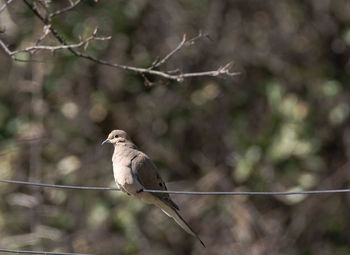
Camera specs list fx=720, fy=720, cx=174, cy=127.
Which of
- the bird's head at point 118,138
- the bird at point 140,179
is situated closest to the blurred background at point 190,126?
the bird's head at point 118,138

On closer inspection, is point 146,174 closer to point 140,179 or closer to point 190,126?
point 140,179

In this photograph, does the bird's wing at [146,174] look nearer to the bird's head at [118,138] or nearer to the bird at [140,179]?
the bird at [140,179]

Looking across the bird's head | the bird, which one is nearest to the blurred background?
the bird's head

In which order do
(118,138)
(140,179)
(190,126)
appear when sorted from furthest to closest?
1. (190,126)
2. (118,138)
3. (140,179)

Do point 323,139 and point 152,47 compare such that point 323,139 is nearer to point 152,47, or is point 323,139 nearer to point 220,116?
point 220,116

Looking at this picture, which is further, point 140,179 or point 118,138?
point 118,138

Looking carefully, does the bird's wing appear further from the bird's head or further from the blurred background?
the blurred background

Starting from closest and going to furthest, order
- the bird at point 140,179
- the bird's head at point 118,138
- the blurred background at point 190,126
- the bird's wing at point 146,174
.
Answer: the bird at point 140,179 < the bird's wing at point 146,174 < the bird's head at point 118,138 < the blurred background at point 190,126

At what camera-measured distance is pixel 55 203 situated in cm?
1097

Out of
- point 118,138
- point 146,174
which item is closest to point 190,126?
point 118,138

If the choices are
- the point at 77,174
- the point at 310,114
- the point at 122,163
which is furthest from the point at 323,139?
the point at 122,163

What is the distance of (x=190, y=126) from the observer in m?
11.9

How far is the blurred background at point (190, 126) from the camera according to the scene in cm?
1029

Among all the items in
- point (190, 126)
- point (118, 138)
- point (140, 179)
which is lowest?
point (140, 179)
